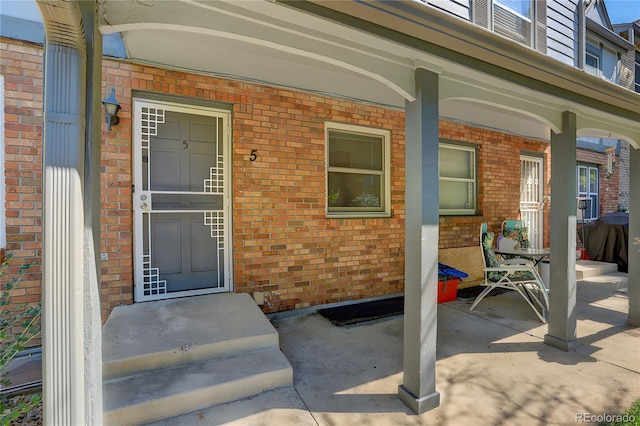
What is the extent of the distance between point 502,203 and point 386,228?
2854mm

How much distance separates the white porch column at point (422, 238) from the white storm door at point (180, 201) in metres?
2.17

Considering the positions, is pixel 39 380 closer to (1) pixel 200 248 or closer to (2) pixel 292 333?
(1) pixel 200 248

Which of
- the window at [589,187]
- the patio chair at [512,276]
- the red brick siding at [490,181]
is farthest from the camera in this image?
the window at [589,187]

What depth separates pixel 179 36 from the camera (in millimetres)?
2480

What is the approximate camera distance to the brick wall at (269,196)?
8.88 feet

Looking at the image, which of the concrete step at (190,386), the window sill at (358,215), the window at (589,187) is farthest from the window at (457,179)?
the window at (589,187)

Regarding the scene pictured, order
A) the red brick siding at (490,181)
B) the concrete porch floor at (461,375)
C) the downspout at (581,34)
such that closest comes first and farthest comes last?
the concrete porch floor at (461,375) → the downspout at (581,34) → the red brick siding at (490,181)

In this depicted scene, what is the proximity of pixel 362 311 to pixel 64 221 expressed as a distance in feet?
11.0

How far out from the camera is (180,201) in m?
3.35

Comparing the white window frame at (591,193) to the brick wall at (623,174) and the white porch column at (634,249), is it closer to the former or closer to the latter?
the brick wall at (623,174)

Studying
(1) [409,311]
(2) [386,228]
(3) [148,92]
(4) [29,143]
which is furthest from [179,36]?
(2) [386,228]

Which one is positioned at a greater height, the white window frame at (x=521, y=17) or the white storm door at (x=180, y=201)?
the white window frame at (x=521, y=17)

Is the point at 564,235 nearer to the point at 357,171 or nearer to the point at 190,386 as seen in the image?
the point at 357,171

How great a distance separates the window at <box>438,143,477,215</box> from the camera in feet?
17.4
